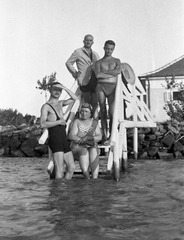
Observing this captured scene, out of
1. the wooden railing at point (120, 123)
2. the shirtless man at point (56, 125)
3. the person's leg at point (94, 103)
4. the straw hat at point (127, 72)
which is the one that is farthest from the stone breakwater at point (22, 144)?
→ the shirtless man at point (56, 125)

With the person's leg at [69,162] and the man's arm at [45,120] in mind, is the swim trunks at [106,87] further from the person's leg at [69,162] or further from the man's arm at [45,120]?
the person's leg at [69,162]

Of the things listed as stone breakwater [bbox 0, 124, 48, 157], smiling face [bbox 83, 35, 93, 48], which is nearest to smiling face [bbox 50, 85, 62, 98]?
smiling face [bbox 83, 35, 93, 48]

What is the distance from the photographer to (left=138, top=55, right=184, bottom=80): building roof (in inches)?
1094

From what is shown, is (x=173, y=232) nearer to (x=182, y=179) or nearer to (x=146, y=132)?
(x=182, y=179)

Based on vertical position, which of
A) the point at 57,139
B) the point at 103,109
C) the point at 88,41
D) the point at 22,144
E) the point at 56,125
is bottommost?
the point at 22,144

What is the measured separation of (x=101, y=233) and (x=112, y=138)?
3.41m

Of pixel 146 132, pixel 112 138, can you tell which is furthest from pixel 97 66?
pixel 146 132

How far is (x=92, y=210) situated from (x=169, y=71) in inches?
1017

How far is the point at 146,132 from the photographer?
16531mm

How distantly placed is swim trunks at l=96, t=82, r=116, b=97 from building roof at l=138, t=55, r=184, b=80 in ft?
65.6

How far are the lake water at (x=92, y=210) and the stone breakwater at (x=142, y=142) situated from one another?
7255 millimetres

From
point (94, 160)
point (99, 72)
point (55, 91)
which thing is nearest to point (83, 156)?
point (94, 160)

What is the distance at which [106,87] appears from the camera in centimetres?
737

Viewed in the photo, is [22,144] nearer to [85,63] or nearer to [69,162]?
[85,63]
